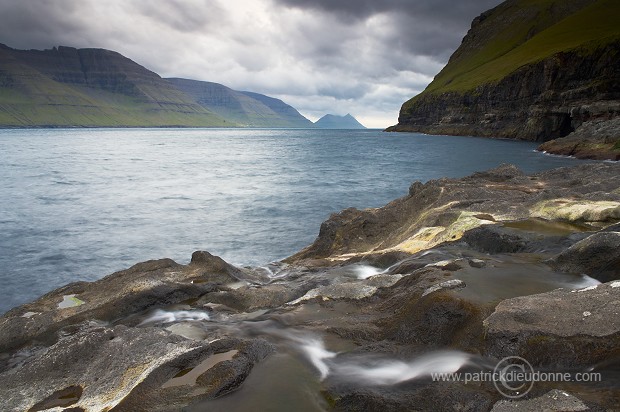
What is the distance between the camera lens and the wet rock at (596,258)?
10320mm

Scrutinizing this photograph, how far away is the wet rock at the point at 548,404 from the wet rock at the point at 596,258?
5728mm

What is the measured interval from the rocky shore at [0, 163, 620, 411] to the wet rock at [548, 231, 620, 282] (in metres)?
0.04

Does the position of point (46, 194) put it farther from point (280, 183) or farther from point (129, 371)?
point (129, 371)

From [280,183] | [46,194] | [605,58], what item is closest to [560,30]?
[605,58]

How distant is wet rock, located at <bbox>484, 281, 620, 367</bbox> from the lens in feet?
Result: 22.2

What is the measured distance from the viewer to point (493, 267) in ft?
37.9

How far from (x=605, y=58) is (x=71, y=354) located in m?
134

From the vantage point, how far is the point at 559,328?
7266mm

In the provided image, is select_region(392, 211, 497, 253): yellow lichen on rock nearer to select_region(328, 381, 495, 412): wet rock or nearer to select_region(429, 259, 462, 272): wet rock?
select_region(429, 259, 462, 272): wet rock

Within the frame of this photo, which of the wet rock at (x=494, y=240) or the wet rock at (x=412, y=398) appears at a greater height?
the wet rock at (x=494, y=240)

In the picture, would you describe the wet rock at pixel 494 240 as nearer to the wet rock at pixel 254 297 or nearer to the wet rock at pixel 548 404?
the wet rock at pixel 254 297

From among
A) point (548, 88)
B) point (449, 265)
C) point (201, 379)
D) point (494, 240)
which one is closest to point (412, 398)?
point (201, 379)

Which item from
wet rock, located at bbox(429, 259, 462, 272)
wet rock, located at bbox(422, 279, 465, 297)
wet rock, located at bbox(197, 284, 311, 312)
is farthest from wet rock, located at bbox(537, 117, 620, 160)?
wet rock, located at bbox(197, 284, 311, 312)

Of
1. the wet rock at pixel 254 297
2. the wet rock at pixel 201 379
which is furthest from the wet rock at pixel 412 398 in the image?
the wet rock at pixel 254 297
